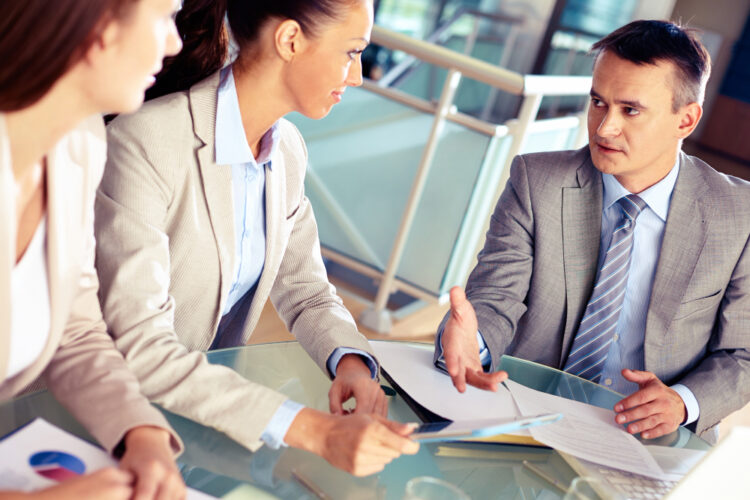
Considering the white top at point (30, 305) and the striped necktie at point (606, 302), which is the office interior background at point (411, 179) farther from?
the white top at point (30, 305)

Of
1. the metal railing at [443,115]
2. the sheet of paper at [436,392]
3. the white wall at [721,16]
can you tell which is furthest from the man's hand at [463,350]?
the white wall at [721,16]

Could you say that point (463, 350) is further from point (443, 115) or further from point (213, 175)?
point (443, 115)

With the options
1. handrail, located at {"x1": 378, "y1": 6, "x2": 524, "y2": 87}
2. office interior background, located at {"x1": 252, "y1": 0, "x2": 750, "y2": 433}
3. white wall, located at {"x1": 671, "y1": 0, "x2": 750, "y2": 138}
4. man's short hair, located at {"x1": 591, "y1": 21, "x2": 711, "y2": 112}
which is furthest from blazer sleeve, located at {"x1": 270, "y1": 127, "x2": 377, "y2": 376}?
white wall, located at {"x1": 671, "y1": 0, "x2": 750, "y2": 138}

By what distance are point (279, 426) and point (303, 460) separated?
0.07 metres

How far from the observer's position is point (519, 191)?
5.73 ft

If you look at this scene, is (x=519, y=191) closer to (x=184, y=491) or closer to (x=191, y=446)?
(x=191, y=446)

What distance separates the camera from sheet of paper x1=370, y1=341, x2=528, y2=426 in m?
1.22

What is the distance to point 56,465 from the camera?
804 mm

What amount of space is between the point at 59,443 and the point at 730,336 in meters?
1.39

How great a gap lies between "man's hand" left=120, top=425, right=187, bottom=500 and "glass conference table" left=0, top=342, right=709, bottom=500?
0.08 meters

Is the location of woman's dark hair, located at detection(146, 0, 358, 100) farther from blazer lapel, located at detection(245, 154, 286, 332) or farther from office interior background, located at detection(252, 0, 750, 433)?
office interior background, located at detection(252, 0, 750, 433)

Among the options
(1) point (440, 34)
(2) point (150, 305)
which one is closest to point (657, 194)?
(2) point (150, 305)

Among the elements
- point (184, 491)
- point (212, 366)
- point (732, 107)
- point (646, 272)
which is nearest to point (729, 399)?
point (646, 272)

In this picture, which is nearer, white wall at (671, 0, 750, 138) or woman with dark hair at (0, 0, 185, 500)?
woman with dark hair at (0, 0, 185, 500)
